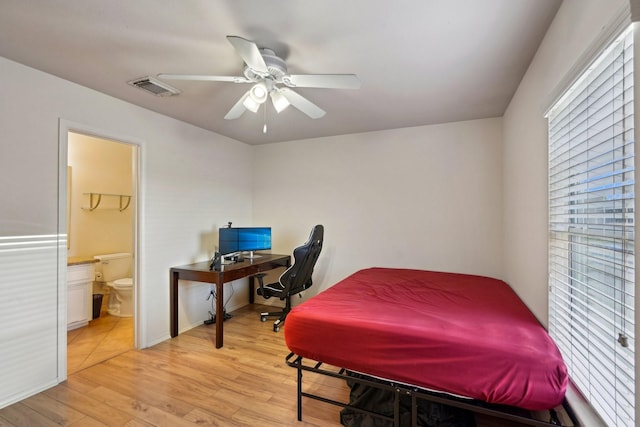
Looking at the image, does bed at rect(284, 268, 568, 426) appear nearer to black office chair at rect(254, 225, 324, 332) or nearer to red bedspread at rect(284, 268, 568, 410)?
red bedspread at rect(284, 268, 568, 410)

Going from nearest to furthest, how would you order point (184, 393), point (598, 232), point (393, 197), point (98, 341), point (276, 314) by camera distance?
point (598, 232) < point (184, 393) < point (98, 341) < point (393, 197) < point (276, 314)

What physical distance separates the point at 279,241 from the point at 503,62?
3.23m

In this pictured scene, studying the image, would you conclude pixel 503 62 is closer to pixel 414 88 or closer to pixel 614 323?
pixel 414 88

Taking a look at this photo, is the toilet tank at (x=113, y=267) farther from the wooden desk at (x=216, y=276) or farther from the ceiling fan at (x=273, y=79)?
the ceiling fan at (x=273, y=79)

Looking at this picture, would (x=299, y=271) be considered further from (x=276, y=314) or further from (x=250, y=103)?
(x=250, y=103)

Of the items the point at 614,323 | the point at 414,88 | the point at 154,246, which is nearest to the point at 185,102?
the point at 154,246

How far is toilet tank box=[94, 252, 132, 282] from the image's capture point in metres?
3.85

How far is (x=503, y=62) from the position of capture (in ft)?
6.42

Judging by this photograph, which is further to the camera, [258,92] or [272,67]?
[258,92]

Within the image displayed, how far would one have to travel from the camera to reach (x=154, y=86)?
2330 mm

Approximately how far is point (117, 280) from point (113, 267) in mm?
242

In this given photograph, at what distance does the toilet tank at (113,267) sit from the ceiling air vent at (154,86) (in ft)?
8.27

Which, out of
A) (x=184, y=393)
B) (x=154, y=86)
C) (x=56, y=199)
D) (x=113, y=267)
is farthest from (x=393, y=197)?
(x=113, y=267)

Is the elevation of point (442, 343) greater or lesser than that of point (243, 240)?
lesser
